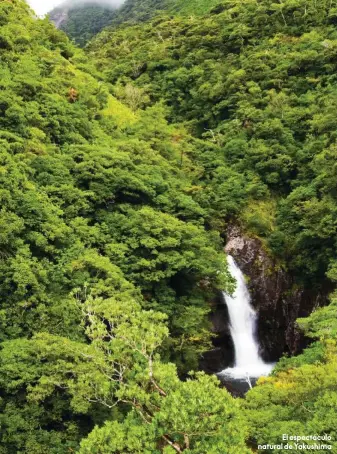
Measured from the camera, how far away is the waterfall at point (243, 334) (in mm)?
28514

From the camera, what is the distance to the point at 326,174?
3159 cm

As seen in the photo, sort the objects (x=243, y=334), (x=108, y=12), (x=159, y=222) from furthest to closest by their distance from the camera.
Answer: (x=108, y=12), (x=243, y=334), (x=159, y=222)

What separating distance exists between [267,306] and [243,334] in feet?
9.73

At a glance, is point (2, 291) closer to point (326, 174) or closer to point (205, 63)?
point (326, 174)

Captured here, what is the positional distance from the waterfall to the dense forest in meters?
2.45

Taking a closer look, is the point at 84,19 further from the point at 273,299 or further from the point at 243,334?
the point at 243,334

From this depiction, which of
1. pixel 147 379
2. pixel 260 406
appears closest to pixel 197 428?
pixel 147 379

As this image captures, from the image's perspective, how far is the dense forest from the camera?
1374 centimetres

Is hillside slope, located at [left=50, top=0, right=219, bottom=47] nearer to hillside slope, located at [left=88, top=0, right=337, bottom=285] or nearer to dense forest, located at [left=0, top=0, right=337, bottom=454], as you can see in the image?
hillside slope, located at [left=88, top=0, right=337, bottom=285]

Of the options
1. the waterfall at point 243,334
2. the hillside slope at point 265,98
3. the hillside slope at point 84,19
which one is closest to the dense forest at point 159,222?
the hillside slope at point 265,98

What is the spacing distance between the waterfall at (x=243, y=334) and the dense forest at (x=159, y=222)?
2.45 metres

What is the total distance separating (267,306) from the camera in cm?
3172

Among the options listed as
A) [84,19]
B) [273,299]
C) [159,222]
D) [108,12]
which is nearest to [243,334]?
[273,299]

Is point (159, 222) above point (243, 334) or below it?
above
